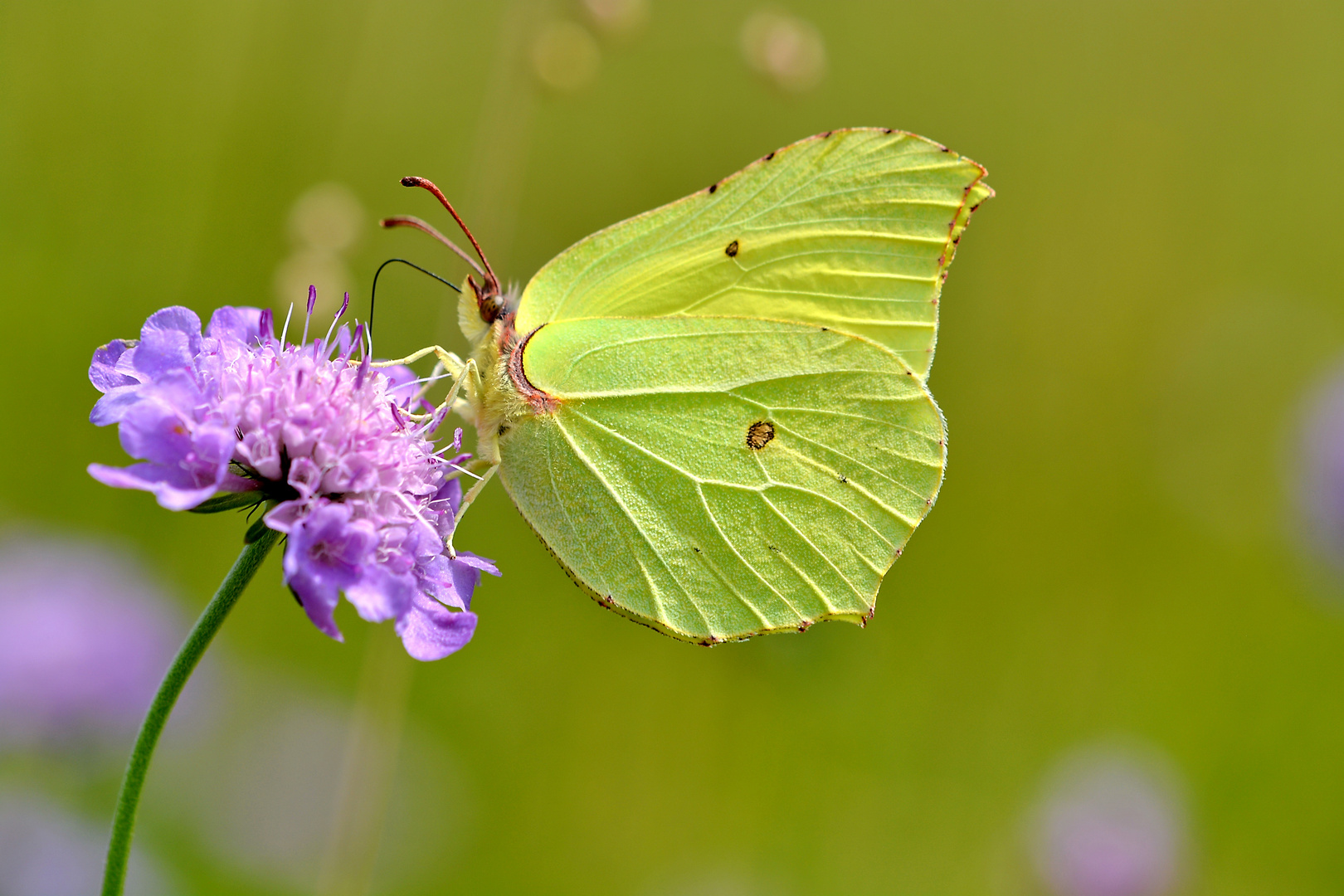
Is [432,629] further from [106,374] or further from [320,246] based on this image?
[320,246]

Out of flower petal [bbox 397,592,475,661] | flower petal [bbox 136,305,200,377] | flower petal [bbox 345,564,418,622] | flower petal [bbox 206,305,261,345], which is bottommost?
flower petal [bbox 397,592,475,661]

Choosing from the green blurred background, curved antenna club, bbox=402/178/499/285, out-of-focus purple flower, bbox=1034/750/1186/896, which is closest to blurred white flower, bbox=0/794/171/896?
the green blurred background

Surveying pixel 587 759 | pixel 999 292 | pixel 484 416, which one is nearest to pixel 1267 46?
pixel 999 292

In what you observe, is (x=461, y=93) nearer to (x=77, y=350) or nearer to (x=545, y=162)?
(x=545, y=162)

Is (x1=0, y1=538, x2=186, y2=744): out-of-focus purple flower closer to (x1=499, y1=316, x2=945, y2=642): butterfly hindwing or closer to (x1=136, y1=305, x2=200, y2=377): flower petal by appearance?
(x1=499, y1=316, x2=945, y2=642): butterfly hindwing

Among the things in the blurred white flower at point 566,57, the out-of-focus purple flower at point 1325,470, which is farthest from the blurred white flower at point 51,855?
the out-of-focus purple flower at point 1325,470

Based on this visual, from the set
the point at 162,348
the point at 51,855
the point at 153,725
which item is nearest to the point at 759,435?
the point at 162,348
